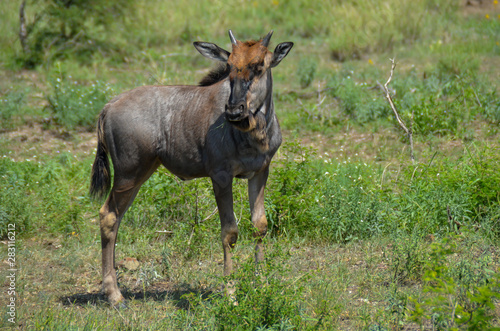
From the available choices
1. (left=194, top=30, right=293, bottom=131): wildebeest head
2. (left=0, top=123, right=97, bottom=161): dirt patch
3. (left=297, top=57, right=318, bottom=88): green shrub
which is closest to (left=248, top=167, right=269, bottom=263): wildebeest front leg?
Result: (left=194, top=30, right=293, bottom=131): wildebeest head

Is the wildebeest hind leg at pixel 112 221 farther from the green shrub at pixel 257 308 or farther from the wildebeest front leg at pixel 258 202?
the green shrub at pixel 257 308

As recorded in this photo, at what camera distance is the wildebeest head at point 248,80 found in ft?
17.4

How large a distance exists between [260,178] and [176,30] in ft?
37.1

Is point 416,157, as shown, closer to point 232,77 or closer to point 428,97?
point 428,97

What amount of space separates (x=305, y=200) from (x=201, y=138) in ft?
6.63

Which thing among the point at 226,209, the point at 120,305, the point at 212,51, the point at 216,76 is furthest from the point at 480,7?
the point at 120,305

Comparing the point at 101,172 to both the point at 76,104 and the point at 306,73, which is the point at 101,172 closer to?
the point at 76,104

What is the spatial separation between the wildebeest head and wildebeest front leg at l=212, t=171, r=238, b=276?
0.66 meters

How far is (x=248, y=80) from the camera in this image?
5469mm

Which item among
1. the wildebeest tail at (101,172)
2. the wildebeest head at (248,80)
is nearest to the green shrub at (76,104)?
the wildebeest tail at (101,172)

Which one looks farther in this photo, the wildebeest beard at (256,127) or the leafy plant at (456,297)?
the wildebeest beard at (256,127)

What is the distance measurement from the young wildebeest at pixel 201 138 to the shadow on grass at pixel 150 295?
205 millimetres

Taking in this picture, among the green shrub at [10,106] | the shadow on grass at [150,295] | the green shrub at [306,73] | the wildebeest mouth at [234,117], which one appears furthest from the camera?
the green shrub at [306,73]

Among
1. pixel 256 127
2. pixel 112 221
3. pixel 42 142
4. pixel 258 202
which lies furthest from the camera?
pixel 42 142
